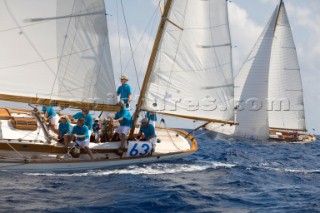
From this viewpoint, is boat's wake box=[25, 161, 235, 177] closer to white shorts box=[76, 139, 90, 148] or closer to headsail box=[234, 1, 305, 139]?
white shorts box=[76, 139, 90, 148]

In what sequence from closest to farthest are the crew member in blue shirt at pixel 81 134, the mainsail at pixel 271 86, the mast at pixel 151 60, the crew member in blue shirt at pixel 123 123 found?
the crew member in blue shirt at pixel 81 134
the crew member in blue shirt at pixel 123 123
the mast at pixel 151 60
the mainsail at pixel 271 86

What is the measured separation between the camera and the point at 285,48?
42.8 m

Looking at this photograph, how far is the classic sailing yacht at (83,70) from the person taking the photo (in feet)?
44.9

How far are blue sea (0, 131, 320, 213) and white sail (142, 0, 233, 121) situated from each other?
2640 millimetres

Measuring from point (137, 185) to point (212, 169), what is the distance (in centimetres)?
526

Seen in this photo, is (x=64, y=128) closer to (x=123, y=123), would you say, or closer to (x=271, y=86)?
(x=123, y=123)

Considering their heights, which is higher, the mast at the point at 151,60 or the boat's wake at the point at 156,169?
the mast at the point at 151,60

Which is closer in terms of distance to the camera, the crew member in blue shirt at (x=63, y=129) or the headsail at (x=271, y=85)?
the crew member in blue shirt at (x=63, y=129)

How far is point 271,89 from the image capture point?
4403 cm

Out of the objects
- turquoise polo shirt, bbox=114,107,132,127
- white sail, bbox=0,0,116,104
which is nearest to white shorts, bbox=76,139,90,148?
white sail, bbox=0,0,116,104

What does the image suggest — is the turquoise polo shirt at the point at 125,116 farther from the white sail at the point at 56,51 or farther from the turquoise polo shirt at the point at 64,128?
the turquoise polo shirt at the point at 64,128

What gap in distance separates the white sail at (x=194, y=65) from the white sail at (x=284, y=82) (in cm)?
2611

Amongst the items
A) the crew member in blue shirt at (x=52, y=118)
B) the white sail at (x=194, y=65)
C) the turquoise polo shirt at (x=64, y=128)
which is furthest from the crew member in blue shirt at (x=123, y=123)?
the crew member in blue shirt at (x=52, y=118)

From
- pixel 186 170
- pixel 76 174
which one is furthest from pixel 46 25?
pixel 186 170
